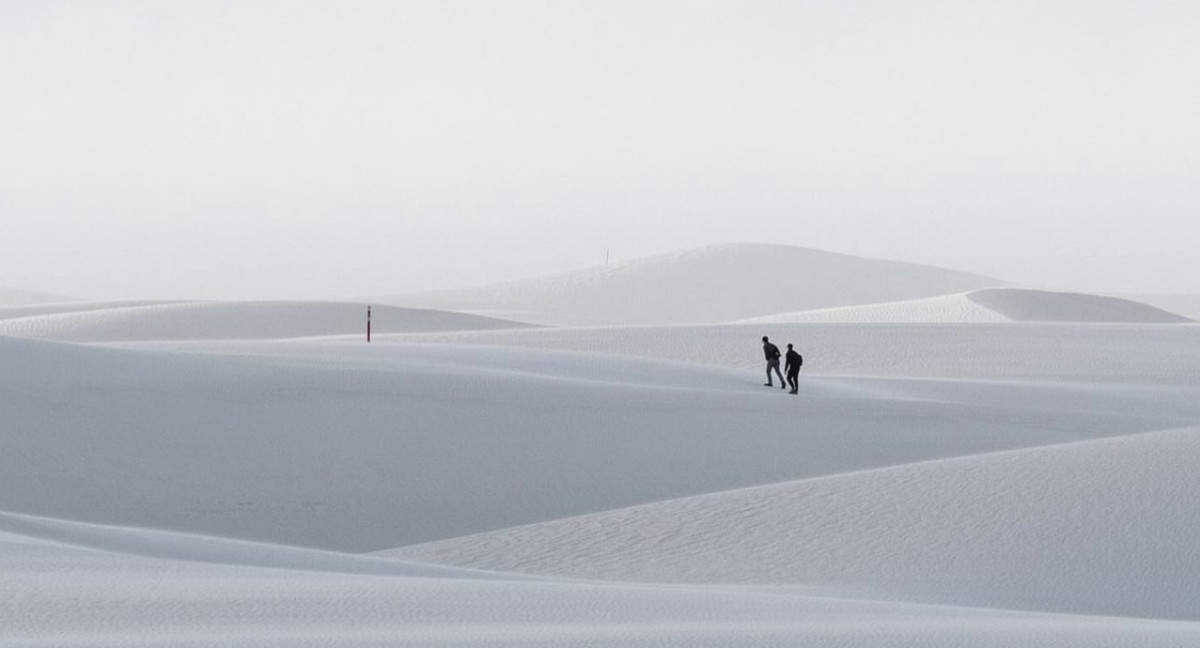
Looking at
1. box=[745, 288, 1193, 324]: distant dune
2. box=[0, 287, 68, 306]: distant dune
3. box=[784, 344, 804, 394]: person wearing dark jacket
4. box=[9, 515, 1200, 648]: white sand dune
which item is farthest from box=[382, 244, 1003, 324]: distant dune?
box=[9, 515, 1200, 648]: white sand dune

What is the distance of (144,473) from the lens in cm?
1360

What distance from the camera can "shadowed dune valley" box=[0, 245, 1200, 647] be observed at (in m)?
6.52

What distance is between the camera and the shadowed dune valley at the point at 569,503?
652cm

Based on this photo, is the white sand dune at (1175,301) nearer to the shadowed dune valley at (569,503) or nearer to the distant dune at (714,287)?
the distant dune at (714,287)

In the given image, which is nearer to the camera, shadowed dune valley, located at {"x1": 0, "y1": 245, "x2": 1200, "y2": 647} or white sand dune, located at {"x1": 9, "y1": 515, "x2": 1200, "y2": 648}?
white sand dune, located at {"x1": 9, "y1": 515, "x2": 1200, "y2": 648}

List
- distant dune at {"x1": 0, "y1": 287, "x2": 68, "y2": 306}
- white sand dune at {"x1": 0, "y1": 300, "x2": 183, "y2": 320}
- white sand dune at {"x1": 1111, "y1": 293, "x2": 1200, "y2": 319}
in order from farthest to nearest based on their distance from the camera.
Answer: distant dune at {"x1": 0, "y1": 287, "x2": 68, "y2": 306} < white sand dune at {"x1": 1111, "y1": 293, "x2": 1200, "y2": 319} < white sand dune at {"x1": 0, "y1": 300, "x2": 183, "y2": 320}

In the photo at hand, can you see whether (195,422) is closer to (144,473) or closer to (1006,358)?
(144,473)

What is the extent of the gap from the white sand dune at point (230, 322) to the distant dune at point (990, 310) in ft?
37.8

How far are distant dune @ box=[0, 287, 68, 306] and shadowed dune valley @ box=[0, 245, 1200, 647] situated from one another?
89.3 meters

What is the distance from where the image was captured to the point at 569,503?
45.4 feet

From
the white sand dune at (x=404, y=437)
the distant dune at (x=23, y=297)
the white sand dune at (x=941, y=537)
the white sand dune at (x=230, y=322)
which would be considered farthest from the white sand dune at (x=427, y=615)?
the distant dune at (x=23, y=297)

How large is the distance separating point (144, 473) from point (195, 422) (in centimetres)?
145

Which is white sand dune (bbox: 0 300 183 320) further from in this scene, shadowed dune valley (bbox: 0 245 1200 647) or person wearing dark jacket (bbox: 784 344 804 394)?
person wearing dark jacket (bbox: 784 344 804 394)

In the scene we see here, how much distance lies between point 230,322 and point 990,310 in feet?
77.9
